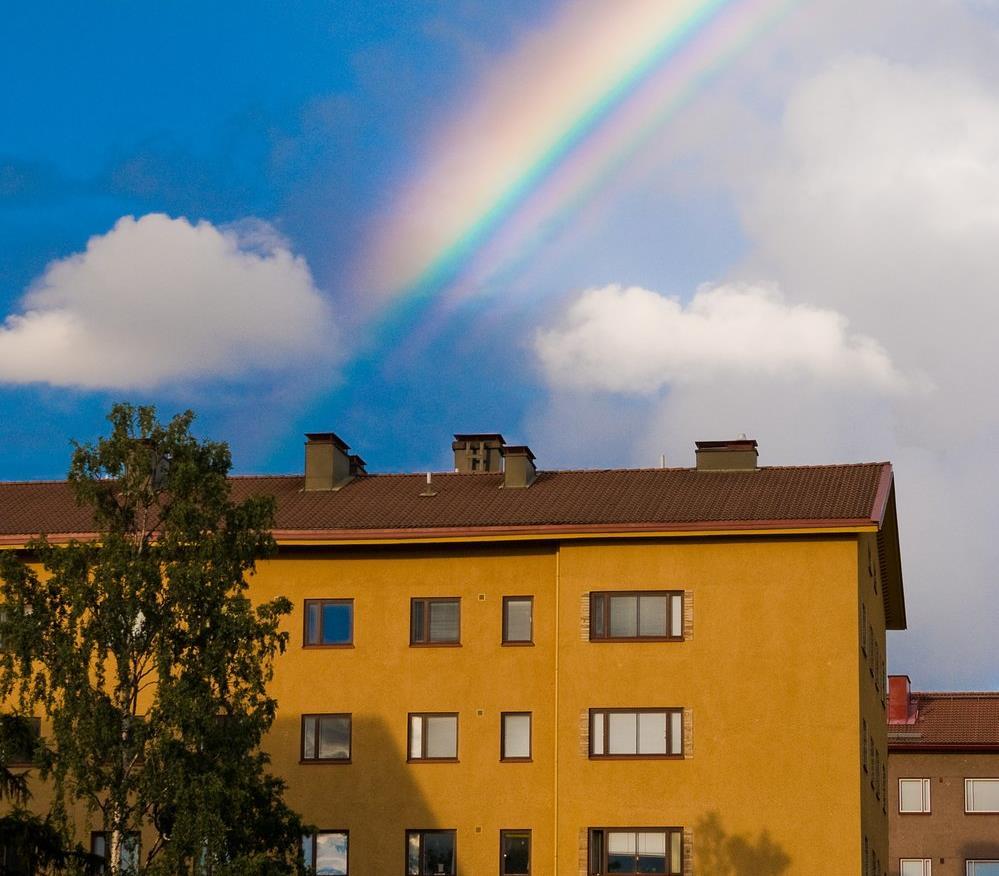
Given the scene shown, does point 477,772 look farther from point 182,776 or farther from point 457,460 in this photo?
point 182,776

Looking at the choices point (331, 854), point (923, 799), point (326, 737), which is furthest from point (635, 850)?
point (923, 799)

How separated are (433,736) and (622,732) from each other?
525 cm

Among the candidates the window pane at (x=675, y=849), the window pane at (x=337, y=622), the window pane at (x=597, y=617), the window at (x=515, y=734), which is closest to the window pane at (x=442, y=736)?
the window at (x=515, y=734)

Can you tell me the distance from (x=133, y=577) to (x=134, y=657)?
5.45 ft

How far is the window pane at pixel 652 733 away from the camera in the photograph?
48688mm

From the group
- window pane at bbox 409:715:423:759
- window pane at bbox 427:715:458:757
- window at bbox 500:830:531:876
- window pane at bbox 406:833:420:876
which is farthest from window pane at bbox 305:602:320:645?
window at bbox 500:830:531:876

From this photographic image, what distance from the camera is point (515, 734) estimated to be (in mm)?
50156

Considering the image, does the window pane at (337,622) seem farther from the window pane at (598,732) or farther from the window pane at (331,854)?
the window pane at (598,732)

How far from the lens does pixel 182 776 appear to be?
34.0 metres

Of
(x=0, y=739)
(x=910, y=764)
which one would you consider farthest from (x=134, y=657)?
(x=910, y=764)

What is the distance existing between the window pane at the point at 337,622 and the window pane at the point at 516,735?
16.9 feet

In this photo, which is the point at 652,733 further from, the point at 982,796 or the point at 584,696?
the point at 982,796

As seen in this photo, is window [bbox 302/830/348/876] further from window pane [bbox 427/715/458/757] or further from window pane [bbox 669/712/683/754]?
window pane [bbox 669/712/683/754]

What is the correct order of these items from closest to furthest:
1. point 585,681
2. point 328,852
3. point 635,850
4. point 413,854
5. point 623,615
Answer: point 635,850
point 585,681
point 413,854
point 328,852
point 623,615
